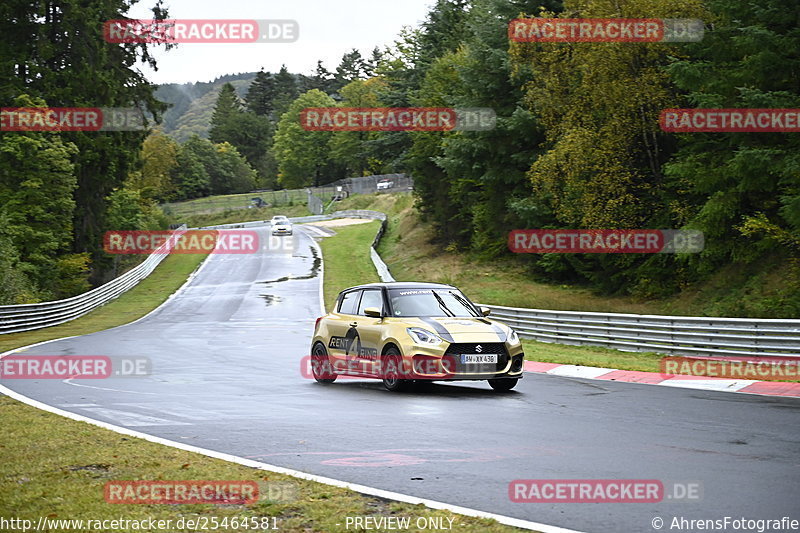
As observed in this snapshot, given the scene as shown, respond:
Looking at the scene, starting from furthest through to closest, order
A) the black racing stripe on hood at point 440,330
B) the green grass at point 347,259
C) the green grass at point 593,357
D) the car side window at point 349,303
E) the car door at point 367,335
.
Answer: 1. the green grass at point 347,259
2. the green grass at point 593,357
3. the car side window at point 349,303
4. the car door at point 367,335
5. the black racing stripe on hood at point 440,330

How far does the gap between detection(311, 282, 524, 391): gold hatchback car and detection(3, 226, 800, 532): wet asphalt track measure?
14.9 inches

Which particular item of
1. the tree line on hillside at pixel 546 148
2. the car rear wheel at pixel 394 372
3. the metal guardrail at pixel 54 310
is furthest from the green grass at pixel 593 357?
the metal guardrail at pixel 54 310

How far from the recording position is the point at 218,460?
8750mm

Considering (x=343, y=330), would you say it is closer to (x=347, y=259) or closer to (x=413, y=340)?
(x=413, y=340)

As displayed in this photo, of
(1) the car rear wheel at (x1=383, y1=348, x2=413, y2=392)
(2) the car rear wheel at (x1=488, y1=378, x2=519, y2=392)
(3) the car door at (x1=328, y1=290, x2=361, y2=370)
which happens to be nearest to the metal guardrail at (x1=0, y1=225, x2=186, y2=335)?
(3) the car door at (x1=328, y1=290, x2=361, y2=370)

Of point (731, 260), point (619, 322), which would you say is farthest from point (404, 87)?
point (619, 322)

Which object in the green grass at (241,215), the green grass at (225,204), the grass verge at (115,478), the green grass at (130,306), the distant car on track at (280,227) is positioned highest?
the green grass at (225,204)

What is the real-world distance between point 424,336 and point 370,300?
6.52 ft

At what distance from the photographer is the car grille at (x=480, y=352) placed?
13.7 metres

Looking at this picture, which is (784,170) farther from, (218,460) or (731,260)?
(218,460)

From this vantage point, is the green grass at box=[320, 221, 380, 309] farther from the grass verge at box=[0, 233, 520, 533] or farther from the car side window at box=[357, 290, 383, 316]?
the grass verge at box=[0, 233, 520, 533]

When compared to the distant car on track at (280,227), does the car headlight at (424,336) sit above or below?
below

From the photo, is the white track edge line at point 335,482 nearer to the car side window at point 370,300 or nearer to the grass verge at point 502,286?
the car side window at point 370,300

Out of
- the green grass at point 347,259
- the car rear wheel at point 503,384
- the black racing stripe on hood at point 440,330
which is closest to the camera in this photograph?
the black racing stripe on hood at point 440,330
